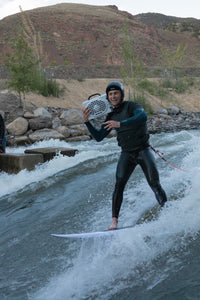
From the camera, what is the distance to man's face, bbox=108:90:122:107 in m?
3.85

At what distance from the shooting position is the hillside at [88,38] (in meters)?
56.2

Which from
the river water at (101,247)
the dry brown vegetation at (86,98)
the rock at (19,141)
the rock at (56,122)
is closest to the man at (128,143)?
the river water at (101,247)

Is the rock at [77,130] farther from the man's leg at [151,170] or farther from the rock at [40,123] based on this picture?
the man's leg at [151,170]

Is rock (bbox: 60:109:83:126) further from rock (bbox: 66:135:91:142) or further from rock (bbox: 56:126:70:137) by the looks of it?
rock (bbox: 66:135:91:142)

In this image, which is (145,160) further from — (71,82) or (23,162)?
(71,82)

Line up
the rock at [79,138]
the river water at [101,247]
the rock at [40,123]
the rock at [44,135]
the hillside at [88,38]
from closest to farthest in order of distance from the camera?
the river water at [101,247] → the rock at [44,135] → the rock at [79,138] → the rock at [40,123] → the hillside at [88,38]

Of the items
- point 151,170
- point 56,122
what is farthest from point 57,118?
point 151,170

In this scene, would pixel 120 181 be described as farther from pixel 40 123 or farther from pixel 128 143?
pixel 40 123

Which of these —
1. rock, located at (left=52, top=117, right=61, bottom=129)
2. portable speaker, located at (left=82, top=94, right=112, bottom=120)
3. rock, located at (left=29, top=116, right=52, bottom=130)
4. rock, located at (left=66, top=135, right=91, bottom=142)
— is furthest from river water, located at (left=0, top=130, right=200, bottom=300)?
rock, located at (left=52, top=117, right=61, bottom=129)

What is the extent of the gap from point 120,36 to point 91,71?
93.0 ft

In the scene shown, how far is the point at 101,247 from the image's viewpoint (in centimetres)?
359

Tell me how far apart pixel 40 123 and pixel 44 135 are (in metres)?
1.42

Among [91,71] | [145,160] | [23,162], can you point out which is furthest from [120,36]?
[145,160]

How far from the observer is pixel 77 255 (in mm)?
3684
